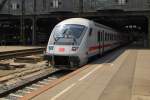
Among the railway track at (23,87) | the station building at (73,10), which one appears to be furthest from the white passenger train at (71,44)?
the station building at (73,10)

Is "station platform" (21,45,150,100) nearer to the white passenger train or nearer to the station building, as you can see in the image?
the white passenger train

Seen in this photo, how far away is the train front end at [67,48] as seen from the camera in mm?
17453

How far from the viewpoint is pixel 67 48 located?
1761 centimetres

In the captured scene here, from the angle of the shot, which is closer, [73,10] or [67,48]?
[67,48]

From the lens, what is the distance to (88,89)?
10.7m

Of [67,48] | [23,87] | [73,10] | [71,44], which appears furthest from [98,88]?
[73,10]

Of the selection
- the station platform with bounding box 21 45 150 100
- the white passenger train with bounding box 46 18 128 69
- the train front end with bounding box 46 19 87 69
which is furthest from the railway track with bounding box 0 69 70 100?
the station platform with bounding box 21 45 150 100

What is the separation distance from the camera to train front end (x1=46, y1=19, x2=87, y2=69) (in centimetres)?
1745

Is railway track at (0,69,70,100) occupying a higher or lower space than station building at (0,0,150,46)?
lower

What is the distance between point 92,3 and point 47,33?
20.7m

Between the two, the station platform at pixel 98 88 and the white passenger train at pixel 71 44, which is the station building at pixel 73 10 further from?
the station platform at pixel 98 88

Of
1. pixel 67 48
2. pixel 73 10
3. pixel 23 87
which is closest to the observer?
pixel 23 87

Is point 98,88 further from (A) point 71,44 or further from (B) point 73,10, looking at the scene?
(B) point 73,10

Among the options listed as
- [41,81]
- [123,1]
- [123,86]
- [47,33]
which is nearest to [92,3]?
[123,1]
